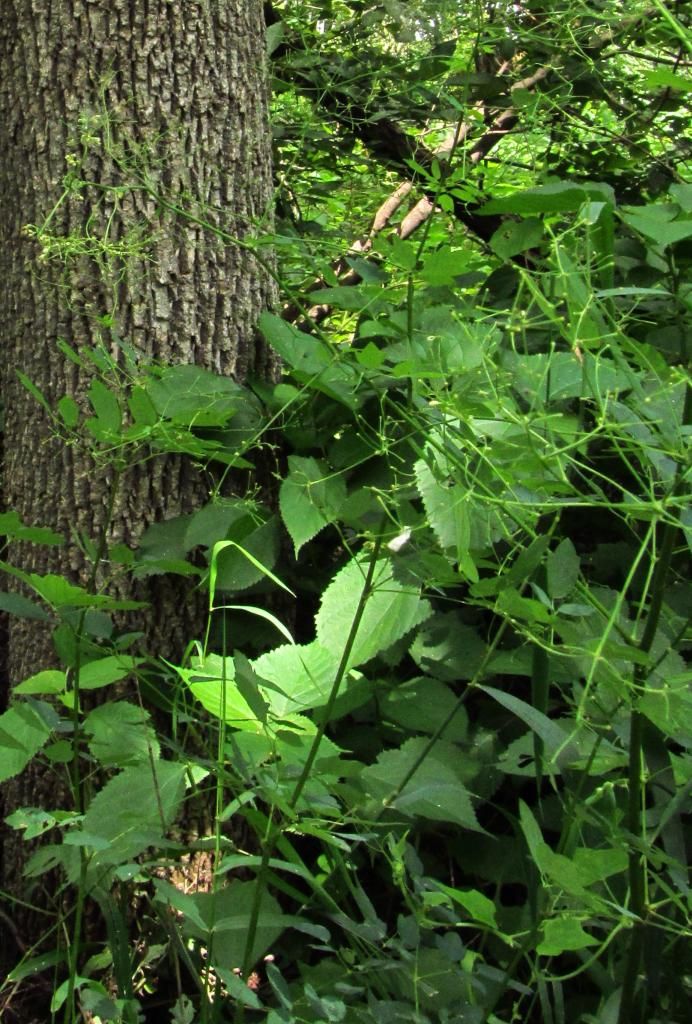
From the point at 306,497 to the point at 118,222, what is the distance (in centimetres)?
60

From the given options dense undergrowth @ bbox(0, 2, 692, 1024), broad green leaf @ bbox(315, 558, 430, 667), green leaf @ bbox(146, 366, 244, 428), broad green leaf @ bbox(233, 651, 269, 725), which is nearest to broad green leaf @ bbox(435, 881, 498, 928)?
dense undergrowth @ bbox(0, 2, 692, 1024)

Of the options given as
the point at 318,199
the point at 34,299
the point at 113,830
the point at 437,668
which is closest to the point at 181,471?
the point at 34,299

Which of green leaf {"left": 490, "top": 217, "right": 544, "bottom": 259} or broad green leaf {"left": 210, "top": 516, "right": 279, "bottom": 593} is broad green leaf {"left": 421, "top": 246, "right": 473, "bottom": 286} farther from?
broad green leaf {"left": 210, "top": 516, "right": 279, "bottom": 593}

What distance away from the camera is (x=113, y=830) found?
1.36 m

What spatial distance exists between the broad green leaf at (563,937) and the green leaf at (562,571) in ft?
1.24

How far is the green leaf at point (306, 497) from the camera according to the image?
5.42 feet

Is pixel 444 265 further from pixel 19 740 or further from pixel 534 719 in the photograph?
pixel 19 740

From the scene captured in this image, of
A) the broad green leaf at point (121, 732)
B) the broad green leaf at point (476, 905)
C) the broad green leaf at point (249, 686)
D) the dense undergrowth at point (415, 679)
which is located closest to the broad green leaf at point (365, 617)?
the dense undergrowth at point (415, 679)

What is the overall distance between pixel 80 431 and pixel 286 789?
2.77 feet

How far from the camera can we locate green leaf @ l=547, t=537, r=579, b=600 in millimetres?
1288

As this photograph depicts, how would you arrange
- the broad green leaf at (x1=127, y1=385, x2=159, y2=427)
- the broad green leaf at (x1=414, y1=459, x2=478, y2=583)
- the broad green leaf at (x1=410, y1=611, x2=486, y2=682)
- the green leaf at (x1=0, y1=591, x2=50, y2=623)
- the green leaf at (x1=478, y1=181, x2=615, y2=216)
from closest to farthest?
1. the green leaf at (x1=478, y1=181, x2=615, y2=216)
2. the green leaf at (x1=0, y1=591, x2=50, y2=623)
3. the broad green leaf at (x1=414, y1=459, x2=478, y2=583)
4. the broad green leaf at (x1=127, y1=385, x2=159, y2=427)
5. the broad green leaf at (x1=410, y1=611, x2=486, y2=682)

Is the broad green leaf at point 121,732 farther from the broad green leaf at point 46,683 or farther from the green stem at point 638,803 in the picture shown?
the green stem at point 638,803

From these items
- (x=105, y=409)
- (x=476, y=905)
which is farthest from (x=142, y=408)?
(x=476, y=905)

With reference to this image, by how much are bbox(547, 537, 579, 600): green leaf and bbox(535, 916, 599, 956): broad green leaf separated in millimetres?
378
